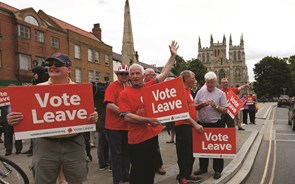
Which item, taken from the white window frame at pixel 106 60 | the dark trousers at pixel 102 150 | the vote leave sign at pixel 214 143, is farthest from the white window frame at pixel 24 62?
the vote leave sign at pixel 214 143

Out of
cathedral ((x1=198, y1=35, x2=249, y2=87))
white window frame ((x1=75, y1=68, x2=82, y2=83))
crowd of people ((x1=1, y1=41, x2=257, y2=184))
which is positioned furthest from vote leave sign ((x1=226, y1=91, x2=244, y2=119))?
cathedral ((x1=198, y1=35, x2=249, y2=87))

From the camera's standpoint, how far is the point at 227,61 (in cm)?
15638

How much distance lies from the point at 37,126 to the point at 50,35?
30696 millimetres

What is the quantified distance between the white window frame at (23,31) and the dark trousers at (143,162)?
27095 mm

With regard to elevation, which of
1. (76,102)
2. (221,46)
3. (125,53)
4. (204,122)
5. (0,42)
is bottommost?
(204,122)

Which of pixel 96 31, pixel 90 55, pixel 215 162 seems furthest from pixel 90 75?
pixel 215 162

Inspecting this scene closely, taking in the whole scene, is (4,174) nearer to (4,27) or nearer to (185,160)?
(185,160)

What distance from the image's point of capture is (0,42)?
26375 mm

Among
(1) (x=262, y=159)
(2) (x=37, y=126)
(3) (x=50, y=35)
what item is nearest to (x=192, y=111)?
(2) (x=37, y=126)

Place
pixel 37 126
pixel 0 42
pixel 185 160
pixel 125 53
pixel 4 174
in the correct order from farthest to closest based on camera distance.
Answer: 1. pixel 0 42
2. pixel 125 53
3. pixel 185 160
4. pixel 4 174
5. pixel 37 126

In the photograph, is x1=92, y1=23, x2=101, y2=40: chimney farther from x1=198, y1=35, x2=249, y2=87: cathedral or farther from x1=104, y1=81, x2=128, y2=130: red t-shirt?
x1=198, y1=35, x2=249, y2=87: cathedral

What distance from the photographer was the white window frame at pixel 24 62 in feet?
92.9

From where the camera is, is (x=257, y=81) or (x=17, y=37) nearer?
(x=17, y=37)

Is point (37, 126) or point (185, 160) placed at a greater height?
point (37, 126)
